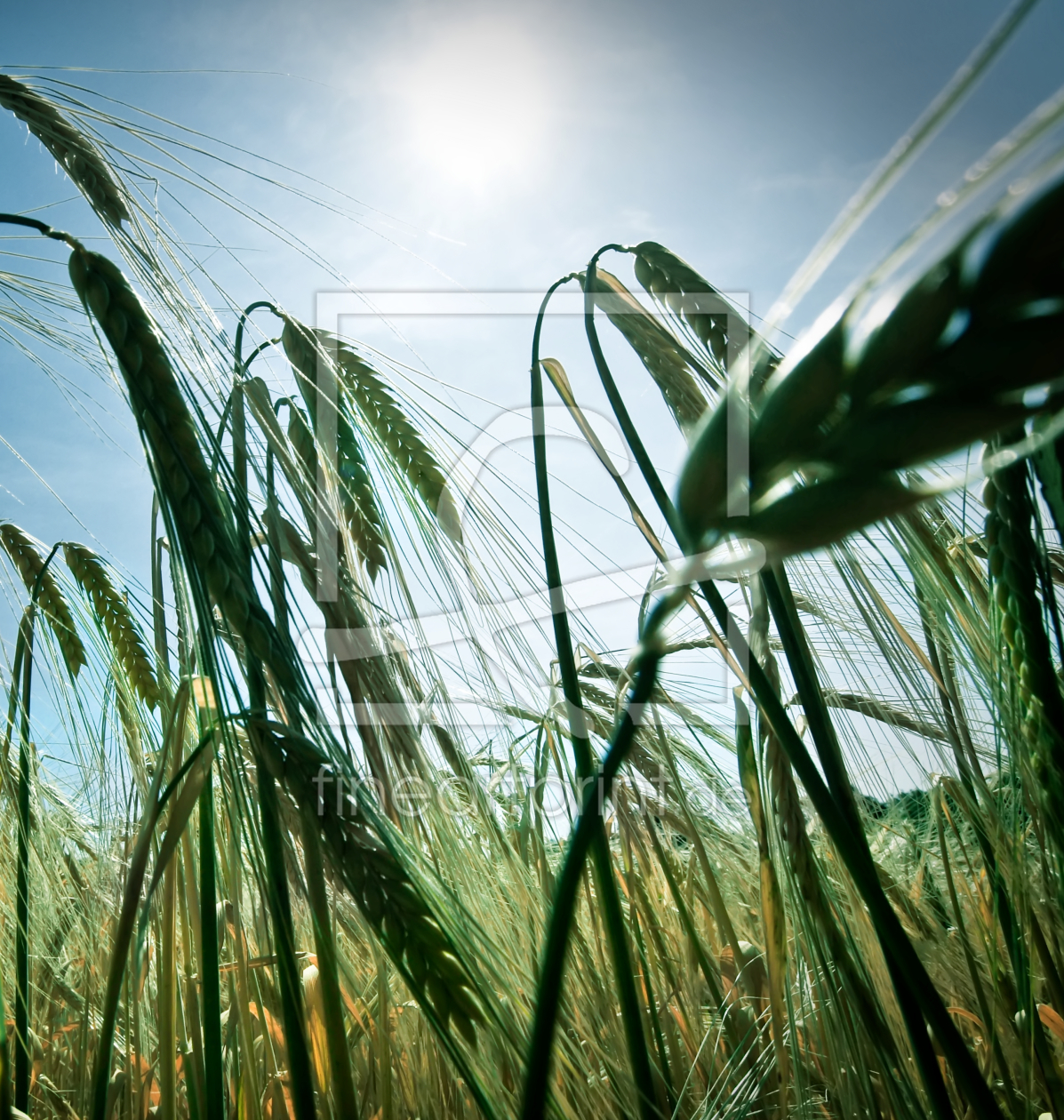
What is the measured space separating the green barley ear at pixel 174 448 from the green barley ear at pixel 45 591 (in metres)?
0.87

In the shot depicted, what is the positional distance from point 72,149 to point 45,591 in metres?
0.78

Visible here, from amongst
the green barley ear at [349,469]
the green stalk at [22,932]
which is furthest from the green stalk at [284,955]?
the green stalk at [22,932]

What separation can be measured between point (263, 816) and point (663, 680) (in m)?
0.67

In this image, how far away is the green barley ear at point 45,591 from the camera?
1.29 meters

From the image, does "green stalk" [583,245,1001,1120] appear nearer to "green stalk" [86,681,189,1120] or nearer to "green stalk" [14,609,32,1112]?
"green stalk" [86,681,189,1120]

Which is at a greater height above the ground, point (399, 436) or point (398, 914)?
point (399, 436)

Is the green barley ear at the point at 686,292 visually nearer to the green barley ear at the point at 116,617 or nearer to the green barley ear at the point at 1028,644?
the green barley ear at the point at 1028,644

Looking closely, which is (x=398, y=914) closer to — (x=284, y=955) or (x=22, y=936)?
(x=284, y=955)

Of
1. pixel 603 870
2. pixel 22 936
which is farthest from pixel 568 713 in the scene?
pixel 22 936

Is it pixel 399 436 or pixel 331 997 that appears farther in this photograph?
pixel 399 436

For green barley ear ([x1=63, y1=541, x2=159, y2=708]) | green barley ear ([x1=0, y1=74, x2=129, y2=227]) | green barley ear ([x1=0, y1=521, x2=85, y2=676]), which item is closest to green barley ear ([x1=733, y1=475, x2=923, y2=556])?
green barley ear ([x1=0, y1=74, x2=129, y2=227])

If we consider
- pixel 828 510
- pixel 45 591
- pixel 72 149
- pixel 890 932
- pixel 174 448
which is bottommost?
pixel 890 932

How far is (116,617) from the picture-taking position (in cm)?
126

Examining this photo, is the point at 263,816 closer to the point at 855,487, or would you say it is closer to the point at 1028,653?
the point at 855,487
